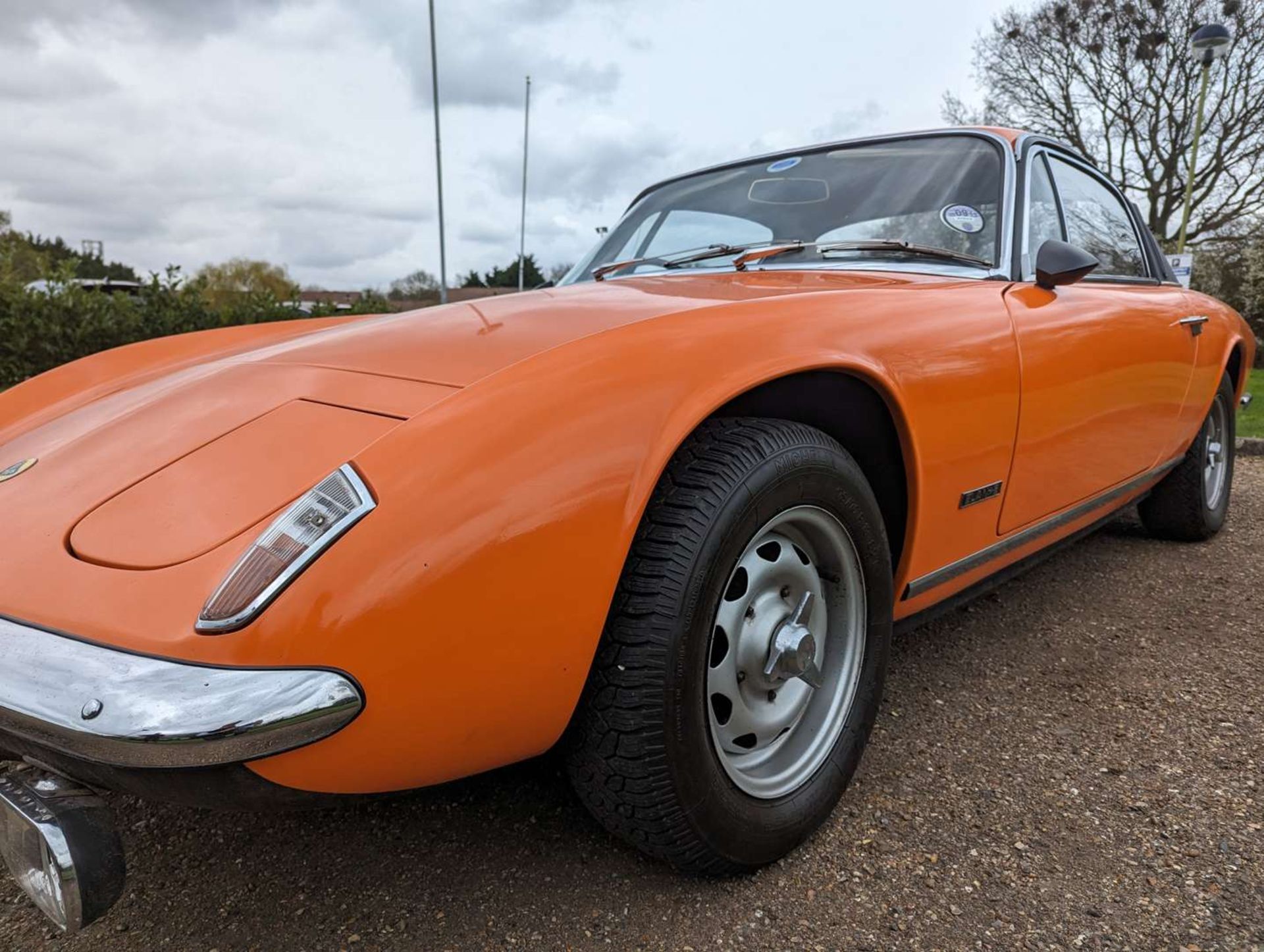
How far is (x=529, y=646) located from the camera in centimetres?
110

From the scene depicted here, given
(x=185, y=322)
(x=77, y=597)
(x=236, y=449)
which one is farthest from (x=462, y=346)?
(x=185, y=322)

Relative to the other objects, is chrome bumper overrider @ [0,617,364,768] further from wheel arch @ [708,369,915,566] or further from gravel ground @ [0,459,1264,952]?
wheel arch @ [708,369,915,566]

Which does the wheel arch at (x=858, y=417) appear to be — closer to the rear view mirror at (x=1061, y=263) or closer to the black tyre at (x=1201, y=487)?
the rear view mirror at (x=1061, y=263)

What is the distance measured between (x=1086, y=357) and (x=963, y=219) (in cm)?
48

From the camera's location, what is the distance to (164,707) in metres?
0.92

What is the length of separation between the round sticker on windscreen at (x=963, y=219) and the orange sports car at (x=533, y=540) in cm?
12

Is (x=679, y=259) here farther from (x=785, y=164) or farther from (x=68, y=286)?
(x=68, y=286)

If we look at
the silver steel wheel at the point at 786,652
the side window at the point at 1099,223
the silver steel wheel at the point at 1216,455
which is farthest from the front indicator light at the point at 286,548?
the silver steel wheel at the point at 1216,455

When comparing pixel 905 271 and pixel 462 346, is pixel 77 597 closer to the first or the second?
pixel 462 346

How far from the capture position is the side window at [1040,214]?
7.39ft

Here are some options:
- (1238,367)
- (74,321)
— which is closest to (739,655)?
(1238,367)

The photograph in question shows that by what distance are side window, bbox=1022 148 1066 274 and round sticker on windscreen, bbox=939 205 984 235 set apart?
0.14m

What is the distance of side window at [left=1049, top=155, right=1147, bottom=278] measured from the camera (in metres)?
2.66

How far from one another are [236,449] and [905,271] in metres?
1.57
